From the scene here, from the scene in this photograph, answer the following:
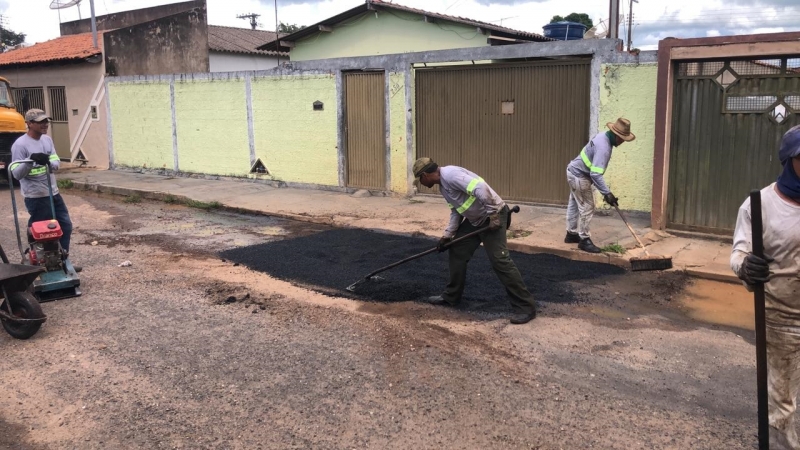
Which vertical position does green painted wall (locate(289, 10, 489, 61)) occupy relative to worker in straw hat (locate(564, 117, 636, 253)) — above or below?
above

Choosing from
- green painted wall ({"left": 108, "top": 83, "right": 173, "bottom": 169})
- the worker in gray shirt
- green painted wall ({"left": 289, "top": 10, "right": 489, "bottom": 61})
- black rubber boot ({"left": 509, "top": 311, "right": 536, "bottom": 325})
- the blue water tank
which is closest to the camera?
black rubber boot ({"left": 509, "top": 311, "right": 536, "bottom": 325})

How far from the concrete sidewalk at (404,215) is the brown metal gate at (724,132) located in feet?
1.73

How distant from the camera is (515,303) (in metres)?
5.86

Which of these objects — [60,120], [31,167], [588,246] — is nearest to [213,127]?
[60,120]

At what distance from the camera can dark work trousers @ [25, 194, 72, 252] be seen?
22.6 ft

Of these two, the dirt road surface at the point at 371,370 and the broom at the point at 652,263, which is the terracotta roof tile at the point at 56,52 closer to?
the dirt road surface at the point at 371,370

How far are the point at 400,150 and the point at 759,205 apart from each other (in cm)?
967

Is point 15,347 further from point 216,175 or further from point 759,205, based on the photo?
point 216,175

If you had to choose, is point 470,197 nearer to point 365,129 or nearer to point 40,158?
point 40,158

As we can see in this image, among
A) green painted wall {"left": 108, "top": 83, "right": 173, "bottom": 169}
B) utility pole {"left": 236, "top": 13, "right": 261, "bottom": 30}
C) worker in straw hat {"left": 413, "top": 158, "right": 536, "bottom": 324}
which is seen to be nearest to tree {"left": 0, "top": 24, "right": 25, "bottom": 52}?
utility pole {"left": 236, "top": 13, "right": 261, "bottom": 30}

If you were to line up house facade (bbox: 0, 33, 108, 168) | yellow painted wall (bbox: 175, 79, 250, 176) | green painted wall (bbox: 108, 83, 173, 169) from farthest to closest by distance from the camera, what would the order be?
house facade (bbox: 0, 33, 108, 168) < green painted wall (bbox: 108, 83, 173, 169) < yellow painted wall (bbox: 175, 79, 250, 176)

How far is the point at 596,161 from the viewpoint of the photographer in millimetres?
7836

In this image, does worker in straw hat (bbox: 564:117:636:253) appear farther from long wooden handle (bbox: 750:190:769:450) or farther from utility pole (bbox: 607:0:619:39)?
long wooden handle (bbox: 750:190:769:450)

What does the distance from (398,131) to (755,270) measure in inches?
382
